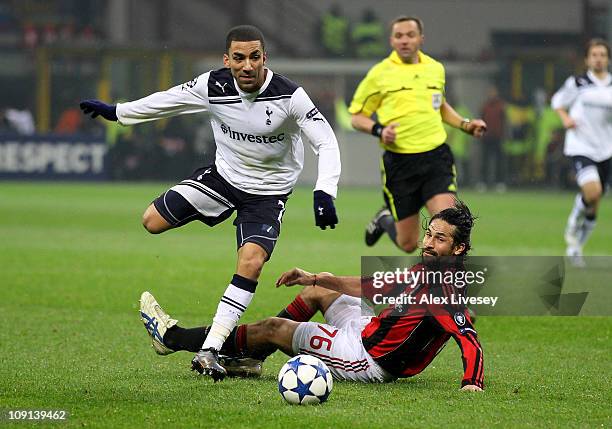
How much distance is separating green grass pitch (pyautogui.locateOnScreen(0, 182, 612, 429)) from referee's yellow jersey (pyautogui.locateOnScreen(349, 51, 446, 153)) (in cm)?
181

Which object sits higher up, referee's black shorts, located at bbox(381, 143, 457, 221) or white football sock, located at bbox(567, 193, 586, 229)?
referee's black shorts, located at bbox(381, 143, 457, 221)

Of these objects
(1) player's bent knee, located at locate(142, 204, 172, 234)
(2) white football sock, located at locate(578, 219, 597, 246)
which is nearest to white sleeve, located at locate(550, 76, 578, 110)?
(2) white football sock, located at locate(578, 219, 597, 246)

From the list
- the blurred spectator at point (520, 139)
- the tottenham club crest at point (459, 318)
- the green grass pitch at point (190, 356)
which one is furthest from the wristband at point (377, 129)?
the blurred spectator at point (520, 139)

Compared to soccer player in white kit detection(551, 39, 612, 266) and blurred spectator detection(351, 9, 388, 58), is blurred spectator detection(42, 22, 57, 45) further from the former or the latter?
soccer player in white kit detection(551, 39, 612, 266)

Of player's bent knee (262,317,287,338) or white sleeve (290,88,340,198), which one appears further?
white sleeve (290,88,340,198)

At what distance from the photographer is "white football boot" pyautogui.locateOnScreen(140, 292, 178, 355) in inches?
284

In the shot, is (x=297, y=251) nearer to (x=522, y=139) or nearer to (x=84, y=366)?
(x=84, y=366)

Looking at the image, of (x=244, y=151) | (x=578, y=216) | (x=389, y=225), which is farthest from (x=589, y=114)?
(x=244, y=151)

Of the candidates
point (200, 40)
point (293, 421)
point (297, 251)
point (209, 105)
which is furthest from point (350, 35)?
point (293, 421)

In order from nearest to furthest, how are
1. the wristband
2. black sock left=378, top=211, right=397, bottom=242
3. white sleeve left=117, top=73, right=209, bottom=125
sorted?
white sleeve left=117, top=73, right=209, bottom=125
the wristband
black sock left=378, top=211, right=397, bottom=242

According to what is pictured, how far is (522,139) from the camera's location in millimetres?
31078

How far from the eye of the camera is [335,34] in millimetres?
34094

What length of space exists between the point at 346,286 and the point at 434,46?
29.6m

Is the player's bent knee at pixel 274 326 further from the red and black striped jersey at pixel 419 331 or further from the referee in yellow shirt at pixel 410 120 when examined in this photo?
the referee in yellow shirt at pixel 410 120
